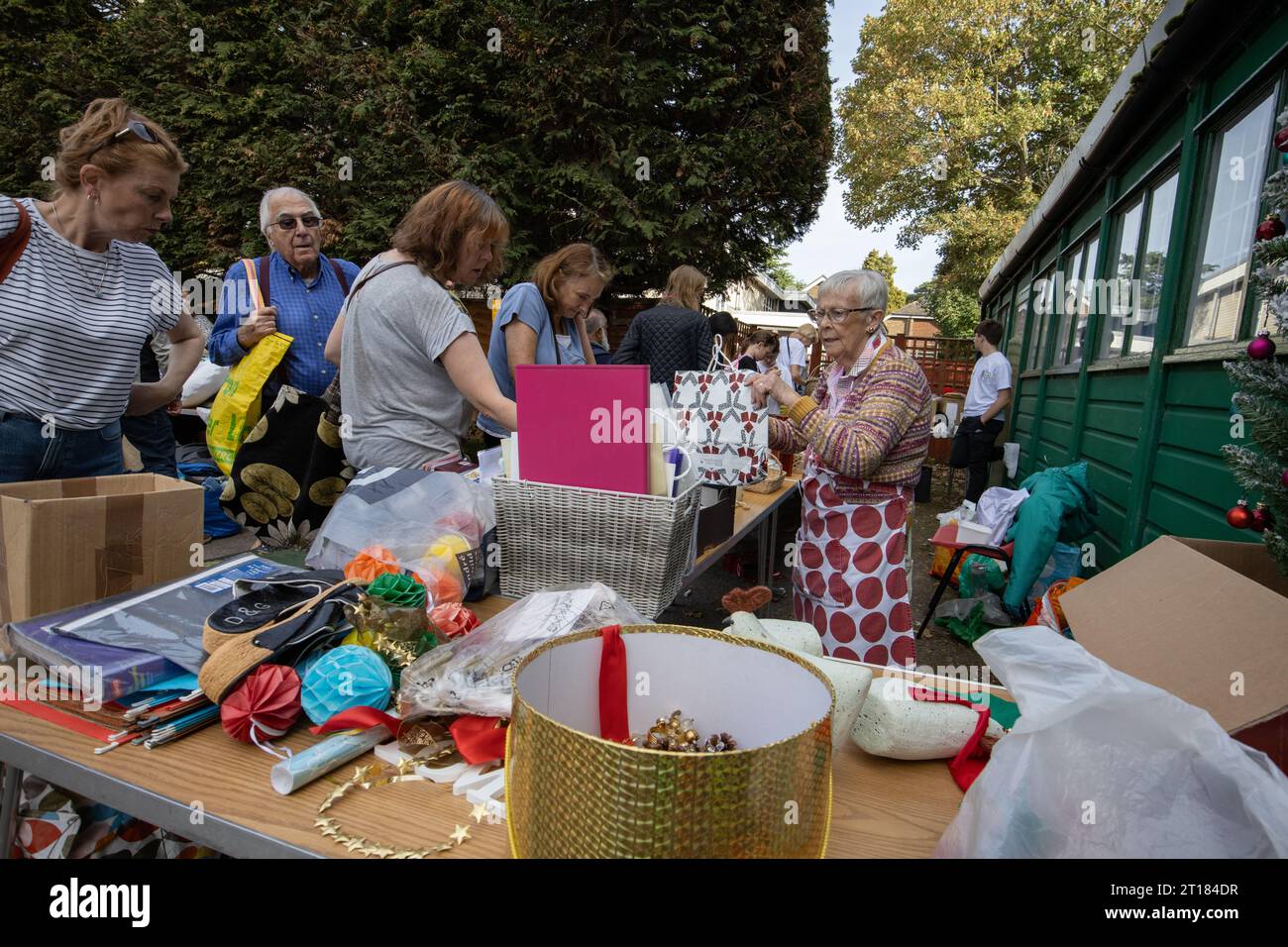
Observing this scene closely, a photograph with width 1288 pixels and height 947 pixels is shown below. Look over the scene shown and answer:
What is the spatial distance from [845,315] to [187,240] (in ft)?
39.2

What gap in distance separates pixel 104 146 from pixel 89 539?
3.00ft

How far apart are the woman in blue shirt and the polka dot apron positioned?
1087 millimetres

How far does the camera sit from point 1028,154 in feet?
57.0

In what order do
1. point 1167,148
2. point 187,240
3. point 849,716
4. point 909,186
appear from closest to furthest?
point 849,716
point 1167,148
point 187,240
point 909,186

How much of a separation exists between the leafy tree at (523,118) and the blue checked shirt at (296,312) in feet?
21.9

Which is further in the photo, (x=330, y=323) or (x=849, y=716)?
(x=330, y=323)

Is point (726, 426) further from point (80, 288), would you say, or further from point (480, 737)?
point (80, 288)

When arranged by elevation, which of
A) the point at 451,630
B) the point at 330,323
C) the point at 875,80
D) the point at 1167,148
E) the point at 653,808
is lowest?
the point at 451,630

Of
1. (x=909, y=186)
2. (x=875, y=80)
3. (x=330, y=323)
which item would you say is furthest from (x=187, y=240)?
(x=875, y=80)

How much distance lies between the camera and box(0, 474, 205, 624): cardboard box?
1.25 meters

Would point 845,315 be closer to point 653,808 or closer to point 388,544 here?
point 388,544

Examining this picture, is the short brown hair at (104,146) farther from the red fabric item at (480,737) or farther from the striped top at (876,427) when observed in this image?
the striped top at (876,427)

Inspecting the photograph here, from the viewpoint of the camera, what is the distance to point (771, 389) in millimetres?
2264

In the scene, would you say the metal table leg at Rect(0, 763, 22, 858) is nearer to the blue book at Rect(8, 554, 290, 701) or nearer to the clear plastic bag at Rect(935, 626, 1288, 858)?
the blue book at Rect(8, 554, 290, 701)
